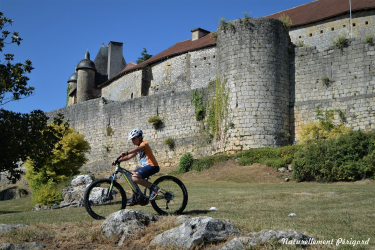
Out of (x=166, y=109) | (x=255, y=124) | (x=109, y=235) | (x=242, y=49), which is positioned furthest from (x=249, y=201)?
(x=166, y=109)

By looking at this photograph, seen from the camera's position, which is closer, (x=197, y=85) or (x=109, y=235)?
(x=109, y=235)

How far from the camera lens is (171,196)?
788 centimetres

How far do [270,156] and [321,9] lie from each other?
629 inches

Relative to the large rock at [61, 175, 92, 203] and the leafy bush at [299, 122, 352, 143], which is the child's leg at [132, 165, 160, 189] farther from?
the leafy bush at [299, 122, 352, 143]

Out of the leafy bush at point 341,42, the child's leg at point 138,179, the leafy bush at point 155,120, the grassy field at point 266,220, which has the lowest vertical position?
the grassy field at point 266,220

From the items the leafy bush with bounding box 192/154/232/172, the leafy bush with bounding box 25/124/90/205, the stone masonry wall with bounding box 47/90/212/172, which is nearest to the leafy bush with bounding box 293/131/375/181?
the leafy bush with bounding box 192/154/232/172

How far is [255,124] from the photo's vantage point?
21438mm

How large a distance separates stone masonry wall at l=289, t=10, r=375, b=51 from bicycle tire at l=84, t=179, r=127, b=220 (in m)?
22.4

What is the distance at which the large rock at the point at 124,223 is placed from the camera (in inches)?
253

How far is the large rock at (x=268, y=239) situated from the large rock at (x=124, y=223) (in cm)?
150

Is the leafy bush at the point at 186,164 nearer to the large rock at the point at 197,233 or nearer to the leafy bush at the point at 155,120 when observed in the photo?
the leafy bush at the point at 155,120

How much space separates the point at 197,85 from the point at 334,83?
1428 cm

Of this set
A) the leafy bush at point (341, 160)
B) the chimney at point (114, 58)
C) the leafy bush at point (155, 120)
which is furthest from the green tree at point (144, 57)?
the leafy bush at point (341, 160)

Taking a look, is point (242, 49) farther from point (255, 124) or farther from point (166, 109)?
point (166, 109)
